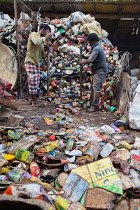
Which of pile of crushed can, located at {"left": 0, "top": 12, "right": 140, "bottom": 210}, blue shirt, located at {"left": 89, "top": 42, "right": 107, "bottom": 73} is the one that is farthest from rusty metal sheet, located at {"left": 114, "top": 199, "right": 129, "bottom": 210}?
Answer: blue shirt, located at {"left": 89, "top": 42, "right": 107, "bottom": 73}

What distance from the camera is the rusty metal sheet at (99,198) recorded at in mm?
1500

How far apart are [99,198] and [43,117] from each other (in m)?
2.16

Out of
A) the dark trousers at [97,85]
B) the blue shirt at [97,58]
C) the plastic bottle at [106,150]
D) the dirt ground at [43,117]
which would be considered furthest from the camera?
the dark trousers at [97,85]

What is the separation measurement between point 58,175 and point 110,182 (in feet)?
1.66

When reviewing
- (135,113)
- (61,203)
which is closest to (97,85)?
(135,113)

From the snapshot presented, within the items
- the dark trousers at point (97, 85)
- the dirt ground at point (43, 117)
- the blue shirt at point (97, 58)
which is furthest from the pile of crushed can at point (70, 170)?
the blue shirt at point (97, 58)

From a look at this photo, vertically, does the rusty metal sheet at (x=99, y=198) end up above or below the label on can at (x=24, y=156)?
below

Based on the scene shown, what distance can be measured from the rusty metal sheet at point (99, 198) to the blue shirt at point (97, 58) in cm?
300

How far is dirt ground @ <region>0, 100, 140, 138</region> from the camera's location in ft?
9.85

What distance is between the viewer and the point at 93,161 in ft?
6.73

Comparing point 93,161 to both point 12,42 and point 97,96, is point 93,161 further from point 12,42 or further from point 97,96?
point 12,42

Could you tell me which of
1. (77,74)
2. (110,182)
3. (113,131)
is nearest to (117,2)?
(77,74)

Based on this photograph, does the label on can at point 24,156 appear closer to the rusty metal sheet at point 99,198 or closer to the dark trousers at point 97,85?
the rusty metal sheet at point 99,198

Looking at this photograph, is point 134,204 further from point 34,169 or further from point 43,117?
point 43,117
